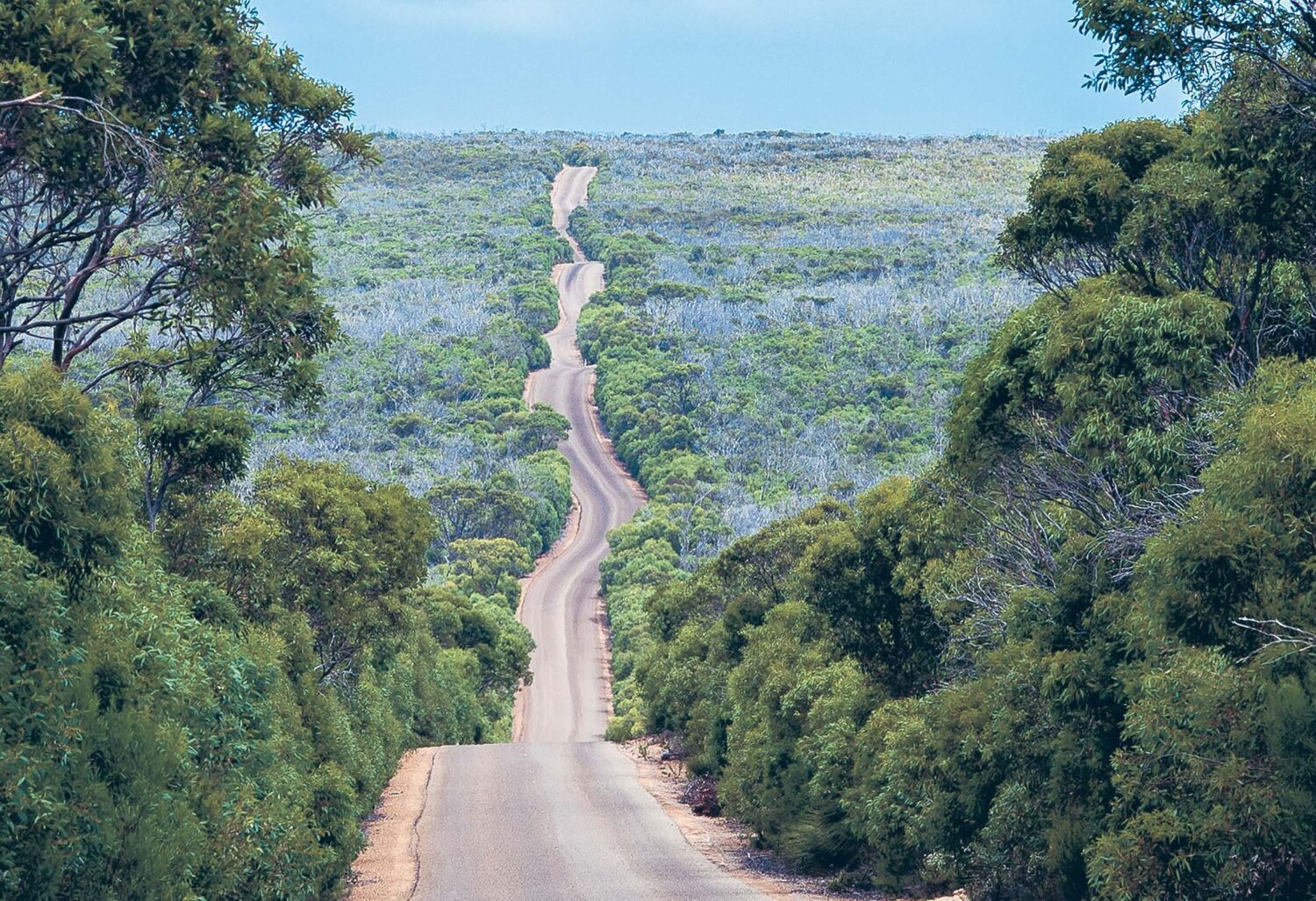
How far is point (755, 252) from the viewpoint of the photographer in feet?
449

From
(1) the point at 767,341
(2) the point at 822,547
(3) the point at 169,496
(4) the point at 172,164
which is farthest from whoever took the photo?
(1) the point at 767,341

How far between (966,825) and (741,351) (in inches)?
3542

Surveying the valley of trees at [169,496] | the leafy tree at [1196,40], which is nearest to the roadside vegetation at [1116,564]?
the leafy tree at [1196,40]

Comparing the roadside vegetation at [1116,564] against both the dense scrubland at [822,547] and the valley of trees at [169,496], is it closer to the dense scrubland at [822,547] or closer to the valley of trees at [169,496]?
the dense scrubland at [822,547]

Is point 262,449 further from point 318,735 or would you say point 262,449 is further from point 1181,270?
point 1181,270

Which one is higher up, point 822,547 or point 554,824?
point 822,547

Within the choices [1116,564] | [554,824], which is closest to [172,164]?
[1116,564]

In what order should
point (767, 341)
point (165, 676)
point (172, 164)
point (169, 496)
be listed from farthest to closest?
point (767, 341), point (169, 496), point (172, 164), point (165, 676)

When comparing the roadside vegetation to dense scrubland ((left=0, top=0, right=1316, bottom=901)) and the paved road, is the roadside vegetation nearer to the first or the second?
dense scrubland ((left=0, top=0, right=1316, bottom=901))

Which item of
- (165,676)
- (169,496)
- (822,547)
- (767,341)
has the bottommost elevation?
(822,547)

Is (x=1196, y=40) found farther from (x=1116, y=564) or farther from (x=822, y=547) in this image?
(x=822, y=547)

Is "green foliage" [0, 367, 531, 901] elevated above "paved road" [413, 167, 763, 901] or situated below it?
above

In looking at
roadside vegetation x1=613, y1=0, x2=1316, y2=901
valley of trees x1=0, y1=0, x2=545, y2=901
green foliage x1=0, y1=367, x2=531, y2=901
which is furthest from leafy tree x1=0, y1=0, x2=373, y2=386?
roadside vegetation x1=613, y1=0, x2=1316, y2=901

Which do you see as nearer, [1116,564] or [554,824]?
[1116,564]
